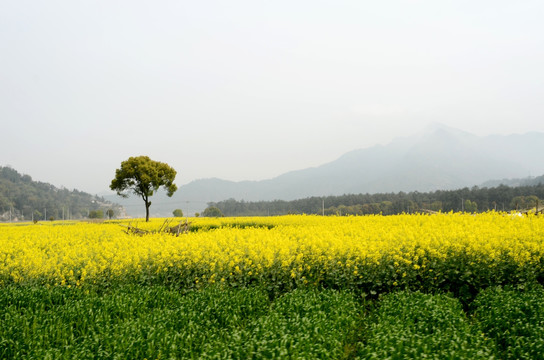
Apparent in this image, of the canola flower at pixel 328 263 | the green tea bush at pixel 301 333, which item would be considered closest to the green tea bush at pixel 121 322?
the green tea bush at pixel 301 333

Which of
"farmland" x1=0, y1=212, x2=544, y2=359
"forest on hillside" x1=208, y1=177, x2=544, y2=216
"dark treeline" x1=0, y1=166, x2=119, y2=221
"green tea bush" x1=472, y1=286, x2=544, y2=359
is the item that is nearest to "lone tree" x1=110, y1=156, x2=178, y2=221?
"farmland" x1=0, y1=212, x2=544, y2=359

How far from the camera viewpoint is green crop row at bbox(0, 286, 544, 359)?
14.3 ft

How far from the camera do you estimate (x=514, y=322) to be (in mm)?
5488

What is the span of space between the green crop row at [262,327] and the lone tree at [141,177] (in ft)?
88.0

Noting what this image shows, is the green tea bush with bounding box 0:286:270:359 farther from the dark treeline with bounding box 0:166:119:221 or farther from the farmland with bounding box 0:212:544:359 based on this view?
the dark treeline with bounding box 0:166:119:221

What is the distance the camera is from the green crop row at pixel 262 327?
4371mm

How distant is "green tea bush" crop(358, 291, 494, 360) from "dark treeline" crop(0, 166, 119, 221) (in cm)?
10697

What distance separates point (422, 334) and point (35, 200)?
145m

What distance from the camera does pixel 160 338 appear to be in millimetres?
4941

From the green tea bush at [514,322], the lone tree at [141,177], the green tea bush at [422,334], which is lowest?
the green tea bush at [514,322]

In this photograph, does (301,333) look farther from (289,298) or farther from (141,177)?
(141,177)

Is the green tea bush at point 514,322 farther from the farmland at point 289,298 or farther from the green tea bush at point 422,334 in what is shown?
the green tea bush at point 422,334

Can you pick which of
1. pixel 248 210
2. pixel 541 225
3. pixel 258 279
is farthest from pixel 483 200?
pixel 258 279

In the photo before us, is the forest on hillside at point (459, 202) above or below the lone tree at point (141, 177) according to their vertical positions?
below
